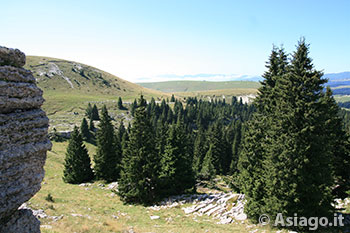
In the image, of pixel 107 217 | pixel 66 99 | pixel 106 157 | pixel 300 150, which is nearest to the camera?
pixel 300 150

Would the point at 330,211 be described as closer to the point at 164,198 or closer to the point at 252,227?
the point at 252,227

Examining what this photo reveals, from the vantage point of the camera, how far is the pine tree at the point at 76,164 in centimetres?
4145

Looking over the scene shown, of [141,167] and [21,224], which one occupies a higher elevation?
[21,224]

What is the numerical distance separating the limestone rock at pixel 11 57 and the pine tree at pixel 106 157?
33.7 m

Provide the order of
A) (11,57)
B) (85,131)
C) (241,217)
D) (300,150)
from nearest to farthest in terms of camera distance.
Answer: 1. (11,57)
2. (300,150)
3. (241,217)
4. (85,131)

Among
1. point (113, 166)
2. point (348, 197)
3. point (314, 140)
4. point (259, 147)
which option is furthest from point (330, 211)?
point (113, 166)

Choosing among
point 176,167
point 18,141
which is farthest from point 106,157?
point 18,141

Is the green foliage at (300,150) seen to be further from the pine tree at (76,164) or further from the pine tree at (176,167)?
the pine tree at (76,164)

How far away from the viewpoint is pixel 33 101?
34.4 feet

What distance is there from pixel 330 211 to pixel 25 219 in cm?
2181

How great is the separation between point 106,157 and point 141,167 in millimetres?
13493

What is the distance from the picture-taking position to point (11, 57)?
959 centimetres

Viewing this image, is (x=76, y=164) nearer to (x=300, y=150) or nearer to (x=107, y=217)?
(x=107, y=217)

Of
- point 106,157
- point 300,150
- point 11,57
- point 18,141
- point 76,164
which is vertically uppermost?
point 11,57
